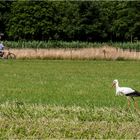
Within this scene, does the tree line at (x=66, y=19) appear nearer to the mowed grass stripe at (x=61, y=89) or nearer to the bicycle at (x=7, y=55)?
the bicycle at (x=7, y=55)

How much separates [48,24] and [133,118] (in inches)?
2414

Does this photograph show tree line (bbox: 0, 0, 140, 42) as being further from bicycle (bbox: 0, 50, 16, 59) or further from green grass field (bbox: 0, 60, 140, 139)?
green grass field (bbox: 0, 60, 140, 139)

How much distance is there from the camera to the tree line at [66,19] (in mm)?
68688

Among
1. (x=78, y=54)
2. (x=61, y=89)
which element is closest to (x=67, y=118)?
(x=61, y=89)

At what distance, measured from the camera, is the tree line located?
6869 centimetres

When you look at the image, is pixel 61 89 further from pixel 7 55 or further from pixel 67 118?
pixel 7 55

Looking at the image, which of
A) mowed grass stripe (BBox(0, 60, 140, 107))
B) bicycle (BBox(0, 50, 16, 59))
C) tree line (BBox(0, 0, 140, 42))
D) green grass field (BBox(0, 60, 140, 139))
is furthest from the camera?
tree line (BBox(0, 0, 140, 42))

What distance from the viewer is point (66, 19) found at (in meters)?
68.7

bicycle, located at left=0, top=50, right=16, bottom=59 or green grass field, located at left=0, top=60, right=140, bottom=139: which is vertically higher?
green grass field, located at left=0, top=60, right=140, bottom=139

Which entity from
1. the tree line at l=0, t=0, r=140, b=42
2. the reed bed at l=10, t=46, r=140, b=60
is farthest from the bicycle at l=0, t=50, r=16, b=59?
the tree line at l=0, t=0, r=140, b=42

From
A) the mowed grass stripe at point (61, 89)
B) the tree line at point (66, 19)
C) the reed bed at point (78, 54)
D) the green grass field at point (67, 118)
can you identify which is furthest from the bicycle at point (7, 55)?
the tree line at point (66, 19)

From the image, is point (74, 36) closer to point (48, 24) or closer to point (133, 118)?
point (48, 24)

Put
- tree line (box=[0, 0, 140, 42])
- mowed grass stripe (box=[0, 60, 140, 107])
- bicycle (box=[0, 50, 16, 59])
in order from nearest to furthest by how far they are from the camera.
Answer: mowed grass stripe (box=[0, 60, 140, 107]), bicycle (box=[0, 50, 16, 59]), tree line (box=[0, 0, 140, 42])

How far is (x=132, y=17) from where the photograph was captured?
69.7m
